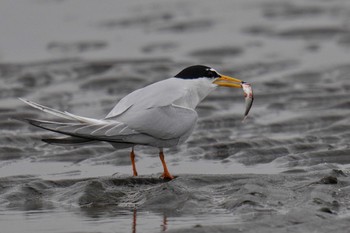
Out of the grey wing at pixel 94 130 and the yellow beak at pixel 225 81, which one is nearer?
the grey wing at pixel 94 130

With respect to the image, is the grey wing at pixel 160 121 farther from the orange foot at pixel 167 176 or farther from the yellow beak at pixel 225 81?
the yellow beak at pixel 225 81

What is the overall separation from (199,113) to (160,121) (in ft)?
11.7

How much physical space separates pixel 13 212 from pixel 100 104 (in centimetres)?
527

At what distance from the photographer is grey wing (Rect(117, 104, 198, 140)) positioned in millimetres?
8734

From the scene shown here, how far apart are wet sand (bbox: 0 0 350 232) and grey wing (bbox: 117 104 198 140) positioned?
1.41 ft

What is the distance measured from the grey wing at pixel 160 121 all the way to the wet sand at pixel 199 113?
1.41 ft

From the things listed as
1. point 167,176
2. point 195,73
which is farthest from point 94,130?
point 195,73

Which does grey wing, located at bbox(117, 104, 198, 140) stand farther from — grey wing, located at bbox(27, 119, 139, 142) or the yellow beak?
the yellow beak

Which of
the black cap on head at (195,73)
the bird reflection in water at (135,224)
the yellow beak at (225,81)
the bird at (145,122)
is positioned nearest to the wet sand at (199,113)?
the bird reflection in water at (135,224)

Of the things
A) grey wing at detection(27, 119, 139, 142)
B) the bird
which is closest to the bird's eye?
the bird

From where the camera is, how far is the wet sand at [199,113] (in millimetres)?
7707

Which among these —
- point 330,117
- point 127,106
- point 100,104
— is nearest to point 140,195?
point 127,106

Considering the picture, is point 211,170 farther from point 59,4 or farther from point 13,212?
point 59,4

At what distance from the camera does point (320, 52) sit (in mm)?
16203
